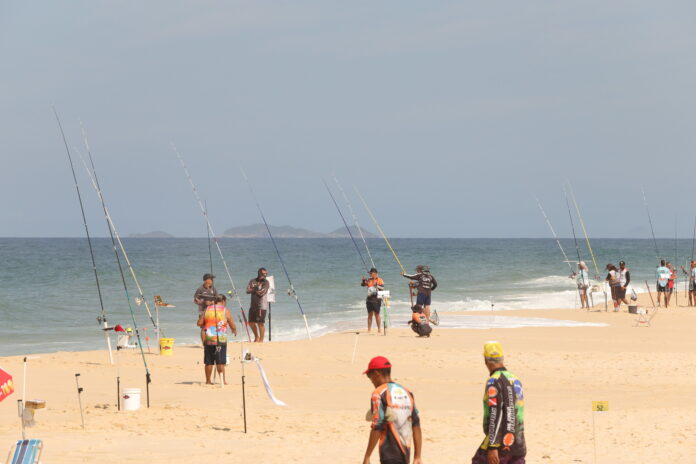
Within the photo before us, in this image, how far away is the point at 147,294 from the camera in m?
37.8

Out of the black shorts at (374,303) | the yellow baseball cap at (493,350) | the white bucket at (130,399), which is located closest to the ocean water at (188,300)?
the black shorts at (374,303)

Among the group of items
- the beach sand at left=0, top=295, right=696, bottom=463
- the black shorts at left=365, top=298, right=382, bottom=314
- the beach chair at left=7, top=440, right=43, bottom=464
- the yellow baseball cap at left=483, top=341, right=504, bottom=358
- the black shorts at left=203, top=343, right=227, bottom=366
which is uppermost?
the yellow baseball cap at left=483, top=341, right=504, bottom=358

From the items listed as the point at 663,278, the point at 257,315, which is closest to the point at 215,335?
the point at 257,315

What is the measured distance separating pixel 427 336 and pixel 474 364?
3.53 metres

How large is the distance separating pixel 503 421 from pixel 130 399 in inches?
230

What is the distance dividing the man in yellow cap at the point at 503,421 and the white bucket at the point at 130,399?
18.6 feet

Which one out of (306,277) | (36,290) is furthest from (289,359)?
(306,277)

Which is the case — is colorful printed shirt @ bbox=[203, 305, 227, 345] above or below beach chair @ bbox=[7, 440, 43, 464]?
above

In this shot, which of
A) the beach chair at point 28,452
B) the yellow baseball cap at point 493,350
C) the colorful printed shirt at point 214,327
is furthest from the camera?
the colorful printed shirt at point 214,327

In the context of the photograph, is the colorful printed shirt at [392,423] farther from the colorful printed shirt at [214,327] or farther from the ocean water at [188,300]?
the ocean water at [188,300]

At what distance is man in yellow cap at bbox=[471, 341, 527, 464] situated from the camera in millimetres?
5773

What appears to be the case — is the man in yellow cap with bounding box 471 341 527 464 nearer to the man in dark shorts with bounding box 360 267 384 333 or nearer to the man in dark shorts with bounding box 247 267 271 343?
the man in dark shorts with bounding box 247 267 271 343

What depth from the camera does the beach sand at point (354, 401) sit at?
29.1ft

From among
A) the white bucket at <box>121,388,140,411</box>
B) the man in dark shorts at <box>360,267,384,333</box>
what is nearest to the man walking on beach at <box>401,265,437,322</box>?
the man in dark shorts at <box>360,267,384,333</box>
